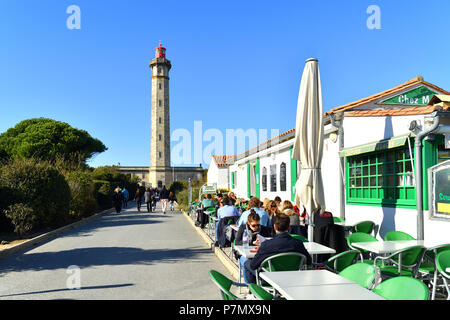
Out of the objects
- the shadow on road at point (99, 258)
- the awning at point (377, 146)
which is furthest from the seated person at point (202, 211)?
the awning at point (377, 146)

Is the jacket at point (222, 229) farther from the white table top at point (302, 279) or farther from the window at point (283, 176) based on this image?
the window at point (283, 176)

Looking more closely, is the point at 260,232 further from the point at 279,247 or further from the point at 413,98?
the point at 413,98

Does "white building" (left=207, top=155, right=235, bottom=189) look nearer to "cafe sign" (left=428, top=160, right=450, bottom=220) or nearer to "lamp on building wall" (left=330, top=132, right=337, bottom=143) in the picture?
"lamp on building wall" (left=330, top=132, right=337, bottom=143)

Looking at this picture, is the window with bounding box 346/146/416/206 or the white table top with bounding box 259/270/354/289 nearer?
the white table top with bounding box 259/270/354/289

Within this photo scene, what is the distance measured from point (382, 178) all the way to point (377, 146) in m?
0.87

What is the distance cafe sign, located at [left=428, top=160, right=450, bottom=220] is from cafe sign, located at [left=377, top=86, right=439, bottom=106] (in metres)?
4.00

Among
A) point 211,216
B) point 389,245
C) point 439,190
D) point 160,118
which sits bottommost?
point 211,216

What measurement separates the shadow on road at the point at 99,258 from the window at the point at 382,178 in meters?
3.84

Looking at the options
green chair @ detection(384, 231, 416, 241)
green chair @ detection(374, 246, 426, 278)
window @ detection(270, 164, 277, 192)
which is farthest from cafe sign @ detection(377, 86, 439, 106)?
window @ detection(270, 164, 277, 192)

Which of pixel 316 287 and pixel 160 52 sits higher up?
pixel 160 52

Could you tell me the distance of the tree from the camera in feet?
119

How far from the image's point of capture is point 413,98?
10102 millimetres

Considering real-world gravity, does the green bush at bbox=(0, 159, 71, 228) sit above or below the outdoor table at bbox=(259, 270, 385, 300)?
above

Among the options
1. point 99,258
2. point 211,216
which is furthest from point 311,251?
point 211,216
